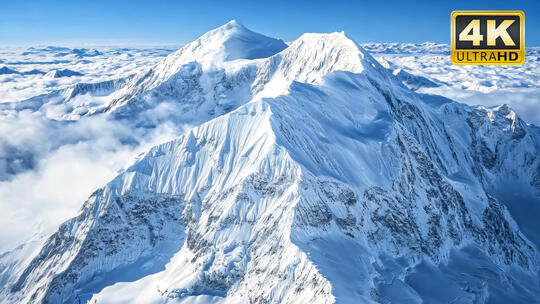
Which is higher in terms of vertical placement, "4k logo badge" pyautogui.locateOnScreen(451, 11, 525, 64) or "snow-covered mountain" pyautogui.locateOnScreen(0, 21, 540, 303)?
"4k logo badge" pyautogui.locateOnScreen(451, 11, 525, 64)

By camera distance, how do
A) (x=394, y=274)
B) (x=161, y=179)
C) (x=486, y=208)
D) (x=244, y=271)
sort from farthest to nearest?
(x=486, y=208)
(x=161, y=179)
(x=394, y=274)
(x=244, y=271)

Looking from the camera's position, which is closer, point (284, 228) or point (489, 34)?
point (489, 34)

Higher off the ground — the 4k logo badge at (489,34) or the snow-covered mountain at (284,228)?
the 4k logo badge at (489,34)

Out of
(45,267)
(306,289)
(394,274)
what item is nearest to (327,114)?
(394,274)

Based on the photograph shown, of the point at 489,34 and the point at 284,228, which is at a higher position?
the point at 489,34

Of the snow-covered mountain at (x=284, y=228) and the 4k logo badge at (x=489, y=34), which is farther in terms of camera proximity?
the snow-covered mountain at (x=284, y=228)

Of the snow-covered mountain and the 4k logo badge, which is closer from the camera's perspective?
the 4k logo badge

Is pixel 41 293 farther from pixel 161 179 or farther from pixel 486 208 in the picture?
pixel 486 208

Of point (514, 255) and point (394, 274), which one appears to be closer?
point (394, 274)
